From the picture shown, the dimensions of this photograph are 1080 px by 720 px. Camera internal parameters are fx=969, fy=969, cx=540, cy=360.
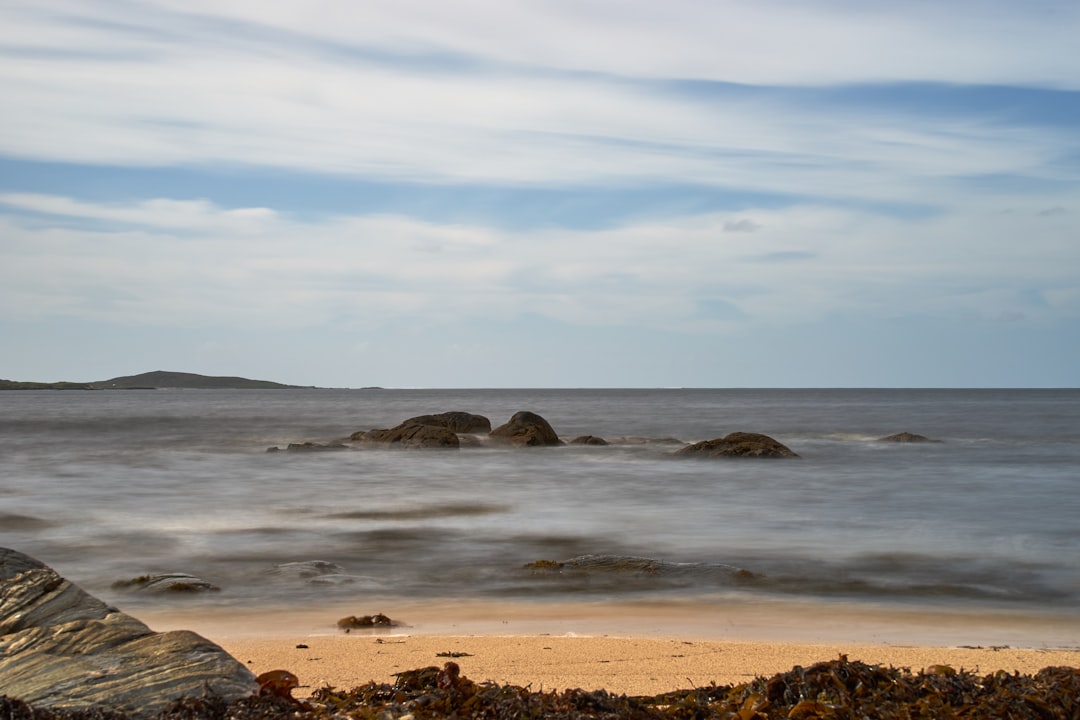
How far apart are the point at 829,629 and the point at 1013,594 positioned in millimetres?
3461

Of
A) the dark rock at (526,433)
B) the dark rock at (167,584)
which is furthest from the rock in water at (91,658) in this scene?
the dark rock at (526,433)

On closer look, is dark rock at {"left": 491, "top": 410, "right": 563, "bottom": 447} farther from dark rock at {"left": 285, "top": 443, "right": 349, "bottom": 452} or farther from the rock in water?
the rock in water

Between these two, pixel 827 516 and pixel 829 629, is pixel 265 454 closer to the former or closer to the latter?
pixel 827 516

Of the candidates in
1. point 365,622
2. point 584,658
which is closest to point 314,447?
point 365,622

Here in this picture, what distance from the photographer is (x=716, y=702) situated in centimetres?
480

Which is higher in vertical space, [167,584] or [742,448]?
[742,448]

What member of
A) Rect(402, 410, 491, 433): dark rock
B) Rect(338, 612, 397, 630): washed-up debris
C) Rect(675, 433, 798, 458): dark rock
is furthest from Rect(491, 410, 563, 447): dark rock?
Rect(338, 612, 397, 630): washed-up debris

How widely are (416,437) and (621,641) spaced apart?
27.1 m

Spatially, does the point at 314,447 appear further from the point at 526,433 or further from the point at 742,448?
the point at 742,448

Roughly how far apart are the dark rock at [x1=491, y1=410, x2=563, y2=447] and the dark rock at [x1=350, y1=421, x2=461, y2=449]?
180cm

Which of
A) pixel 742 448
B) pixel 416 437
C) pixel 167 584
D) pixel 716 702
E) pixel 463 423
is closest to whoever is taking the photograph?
pixel 716 702

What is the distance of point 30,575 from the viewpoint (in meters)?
5.30

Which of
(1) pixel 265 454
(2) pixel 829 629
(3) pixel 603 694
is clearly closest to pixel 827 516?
(2) pixel 829 629

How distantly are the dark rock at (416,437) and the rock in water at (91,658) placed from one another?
2809 cm
